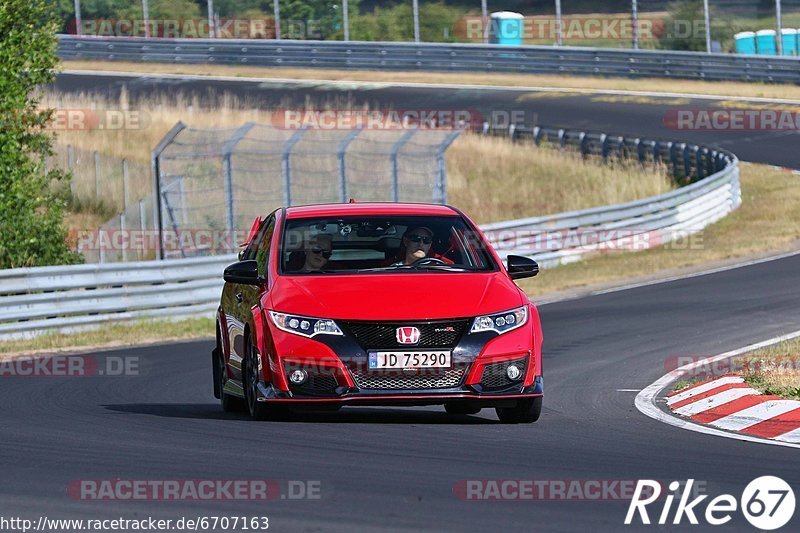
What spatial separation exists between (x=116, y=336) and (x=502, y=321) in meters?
10.9

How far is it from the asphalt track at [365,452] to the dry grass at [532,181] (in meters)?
18.9

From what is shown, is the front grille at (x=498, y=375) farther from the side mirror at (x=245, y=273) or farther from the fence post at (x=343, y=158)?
the fence post at (x=343, y=158)

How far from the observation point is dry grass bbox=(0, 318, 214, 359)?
729 inches

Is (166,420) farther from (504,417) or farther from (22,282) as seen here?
(22,282)

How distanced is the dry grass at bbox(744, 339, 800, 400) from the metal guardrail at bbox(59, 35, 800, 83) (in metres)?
32.5

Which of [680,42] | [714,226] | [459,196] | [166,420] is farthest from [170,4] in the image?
[166,420]

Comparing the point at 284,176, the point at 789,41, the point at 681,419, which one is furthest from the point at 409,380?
the point at 789,41

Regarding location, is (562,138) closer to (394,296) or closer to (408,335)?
(394,296)

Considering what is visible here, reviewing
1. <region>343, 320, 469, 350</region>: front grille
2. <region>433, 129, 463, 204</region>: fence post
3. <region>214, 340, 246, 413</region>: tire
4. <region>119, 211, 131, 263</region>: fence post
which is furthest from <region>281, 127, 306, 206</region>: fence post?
<region>343, 320, 469, 350</region>: front grille

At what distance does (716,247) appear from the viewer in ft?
88.4

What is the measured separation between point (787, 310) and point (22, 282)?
960 centimetres

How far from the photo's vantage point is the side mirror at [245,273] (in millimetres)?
10109

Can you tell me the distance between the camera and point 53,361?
16.8 metres

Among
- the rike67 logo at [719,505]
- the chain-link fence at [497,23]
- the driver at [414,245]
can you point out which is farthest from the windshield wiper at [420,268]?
the chain-link fence at [497,23]
